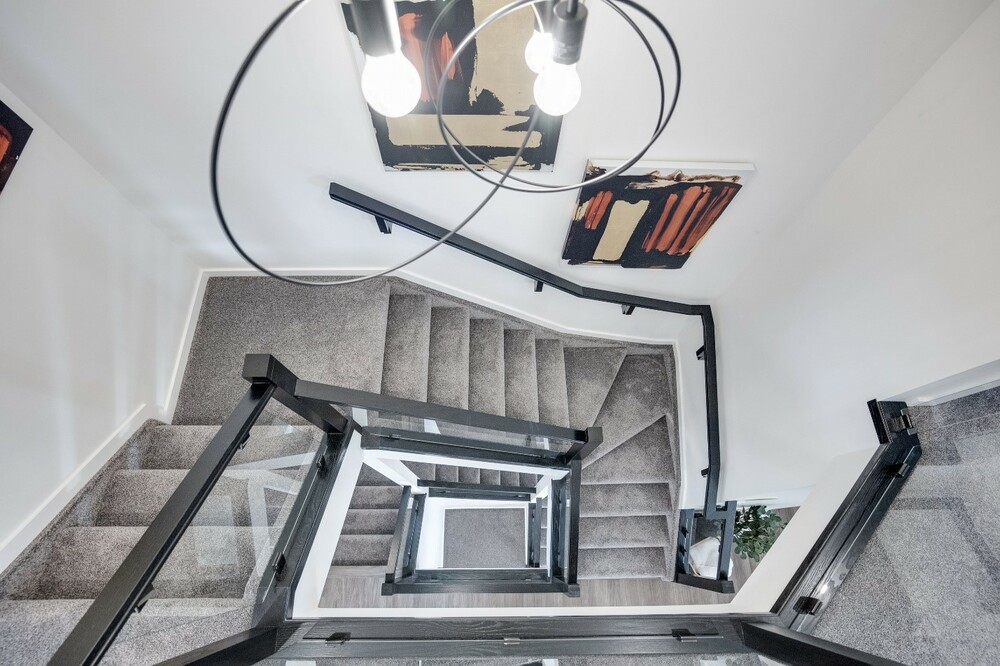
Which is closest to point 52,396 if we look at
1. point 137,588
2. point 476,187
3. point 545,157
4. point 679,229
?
point 137,588

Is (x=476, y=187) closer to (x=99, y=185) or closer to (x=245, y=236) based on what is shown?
(x=245, y=236)

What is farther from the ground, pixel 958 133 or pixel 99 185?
pixel 99 185

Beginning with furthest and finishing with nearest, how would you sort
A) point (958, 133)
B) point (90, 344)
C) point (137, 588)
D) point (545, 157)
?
point (90, 344), point (545, 157), point (958, 133), point (137, 588)

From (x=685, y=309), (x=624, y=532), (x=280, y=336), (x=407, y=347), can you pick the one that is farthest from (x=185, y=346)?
(x=624, y=532)

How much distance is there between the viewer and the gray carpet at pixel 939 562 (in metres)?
1.20

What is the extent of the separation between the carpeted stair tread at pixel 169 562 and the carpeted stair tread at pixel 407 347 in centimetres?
150

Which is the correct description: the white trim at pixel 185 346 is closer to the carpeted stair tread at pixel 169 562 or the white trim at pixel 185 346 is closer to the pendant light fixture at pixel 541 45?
the carpeted stair tread at pixel 169 562

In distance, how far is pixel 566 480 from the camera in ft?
8.99

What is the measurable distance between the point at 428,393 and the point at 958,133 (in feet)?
9.39

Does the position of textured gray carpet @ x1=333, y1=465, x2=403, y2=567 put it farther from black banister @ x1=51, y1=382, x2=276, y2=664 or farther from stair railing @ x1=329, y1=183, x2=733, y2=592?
black banister @ x1=51, y1=382, x2=276, y2=664

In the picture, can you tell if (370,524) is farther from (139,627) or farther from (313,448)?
(139,627)

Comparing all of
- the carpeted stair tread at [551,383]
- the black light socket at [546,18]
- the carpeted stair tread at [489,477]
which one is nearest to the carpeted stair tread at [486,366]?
the carpeted stair tread at [551,383]

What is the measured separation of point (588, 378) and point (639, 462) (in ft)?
2.65

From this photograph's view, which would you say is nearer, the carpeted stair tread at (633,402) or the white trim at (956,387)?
the white trim at (956,387)
